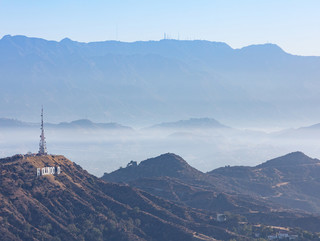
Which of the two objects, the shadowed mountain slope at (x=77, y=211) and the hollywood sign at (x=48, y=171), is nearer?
the shadowed mountain slope at (x=77, y=211)

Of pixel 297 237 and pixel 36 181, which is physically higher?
pixel 36 181

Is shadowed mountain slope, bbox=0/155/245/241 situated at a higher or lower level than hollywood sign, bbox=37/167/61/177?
lower

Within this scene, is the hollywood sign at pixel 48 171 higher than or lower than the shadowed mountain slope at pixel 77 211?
higher

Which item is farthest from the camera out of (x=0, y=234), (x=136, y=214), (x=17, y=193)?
(x=136, y=214)

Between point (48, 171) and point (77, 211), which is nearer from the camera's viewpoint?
point (77, 211)

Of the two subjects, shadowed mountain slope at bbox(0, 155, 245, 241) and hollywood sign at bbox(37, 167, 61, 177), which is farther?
hollywood sign at bbox(37, 167, 61, 177)

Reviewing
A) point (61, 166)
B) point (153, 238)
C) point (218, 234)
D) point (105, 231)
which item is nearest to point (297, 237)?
point (218, 234)

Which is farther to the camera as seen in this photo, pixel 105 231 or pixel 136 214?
pixel 136 214

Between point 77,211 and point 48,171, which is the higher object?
point 48,171

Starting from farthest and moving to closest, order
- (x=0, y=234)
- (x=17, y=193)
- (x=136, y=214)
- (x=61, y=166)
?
(x=61, y=166), (x=136, y=214), (x=17, y=193), (x=0, y=234)

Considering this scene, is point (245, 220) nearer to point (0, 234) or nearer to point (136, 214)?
point (136, 214)
